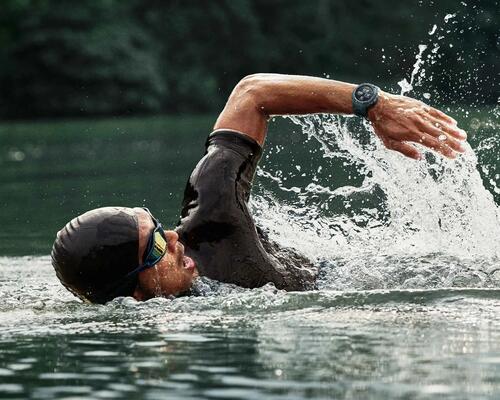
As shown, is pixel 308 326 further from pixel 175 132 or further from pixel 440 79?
pixel 440 79

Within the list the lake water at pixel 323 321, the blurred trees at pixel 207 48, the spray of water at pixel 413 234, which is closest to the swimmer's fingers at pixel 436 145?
the lake water at pixel 323 321

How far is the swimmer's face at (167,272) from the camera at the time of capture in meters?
6.64

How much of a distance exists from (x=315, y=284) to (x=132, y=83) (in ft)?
151

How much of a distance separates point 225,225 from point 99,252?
1.93ft

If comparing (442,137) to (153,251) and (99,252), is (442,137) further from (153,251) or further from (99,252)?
(99,252)

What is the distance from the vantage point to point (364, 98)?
6746mm

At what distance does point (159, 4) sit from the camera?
59.2m

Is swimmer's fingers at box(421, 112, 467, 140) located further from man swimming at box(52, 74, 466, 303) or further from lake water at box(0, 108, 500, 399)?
lake water at box(0, 108, 500, 399)

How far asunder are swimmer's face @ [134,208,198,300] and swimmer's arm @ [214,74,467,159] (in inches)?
26.1

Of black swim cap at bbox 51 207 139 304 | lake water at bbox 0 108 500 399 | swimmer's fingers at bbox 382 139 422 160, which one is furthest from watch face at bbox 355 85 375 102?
black swim cap at bbox 51 207 139 304

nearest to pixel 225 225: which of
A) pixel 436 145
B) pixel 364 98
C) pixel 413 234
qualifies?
pixel 364 98

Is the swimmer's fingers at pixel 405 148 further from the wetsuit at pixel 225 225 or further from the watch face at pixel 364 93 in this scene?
the wetsuit at pixel 225 225

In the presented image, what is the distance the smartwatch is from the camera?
22.0 ft

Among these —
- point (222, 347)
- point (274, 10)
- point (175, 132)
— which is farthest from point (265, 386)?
point (274, 10)
